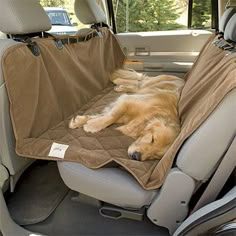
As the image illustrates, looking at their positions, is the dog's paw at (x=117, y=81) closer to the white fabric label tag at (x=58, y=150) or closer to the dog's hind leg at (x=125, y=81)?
the dog's hind leg at (x=125, y=81)

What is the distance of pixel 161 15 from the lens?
332cm

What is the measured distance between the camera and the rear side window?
3.12 m

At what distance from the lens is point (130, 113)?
5.86ft

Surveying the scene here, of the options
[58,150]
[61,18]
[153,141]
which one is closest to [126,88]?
[61,18]

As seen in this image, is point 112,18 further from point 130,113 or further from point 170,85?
point 130,113

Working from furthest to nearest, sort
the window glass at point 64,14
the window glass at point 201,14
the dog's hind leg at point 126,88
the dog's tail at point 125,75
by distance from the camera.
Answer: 1. the window glass at point 201,14
2. the dog's tail at point 125,75
3. the window glass at point 64,14
4. the dog's hind leg at point 126,88

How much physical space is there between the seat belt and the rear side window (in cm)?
234

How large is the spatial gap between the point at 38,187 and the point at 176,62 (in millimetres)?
1950

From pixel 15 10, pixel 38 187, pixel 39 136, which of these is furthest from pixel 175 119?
pixel 15 10

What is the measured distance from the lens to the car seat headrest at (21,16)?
58.4 inches

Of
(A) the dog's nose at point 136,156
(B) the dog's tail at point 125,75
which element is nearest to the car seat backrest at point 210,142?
(A) the dog's nose at point 136,156

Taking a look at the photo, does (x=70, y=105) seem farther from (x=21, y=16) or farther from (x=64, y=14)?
(x=64, y=14)

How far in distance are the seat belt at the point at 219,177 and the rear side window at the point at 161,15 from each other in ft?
7.69

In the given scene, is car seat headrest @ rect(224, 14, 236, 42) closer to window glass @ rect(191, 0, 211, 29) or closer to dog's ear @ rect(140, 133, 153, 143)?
dog's ear @ rect(140, 133, 153, 143)
